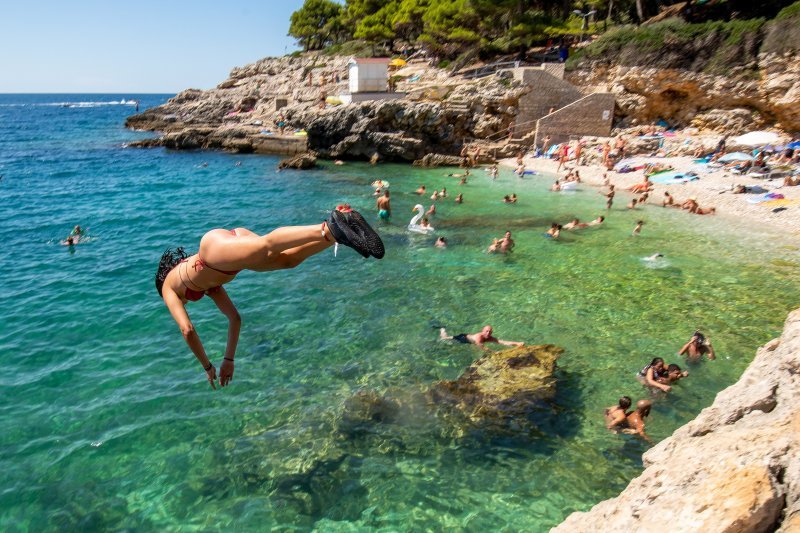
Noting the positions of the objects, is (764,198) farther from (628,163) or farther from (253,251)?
(253,251)

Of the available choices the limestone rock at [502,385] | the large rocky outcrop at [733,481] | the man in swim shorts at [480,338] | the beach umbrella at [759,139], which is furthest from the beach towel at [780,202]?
the large rocky outcrop at [733,481]

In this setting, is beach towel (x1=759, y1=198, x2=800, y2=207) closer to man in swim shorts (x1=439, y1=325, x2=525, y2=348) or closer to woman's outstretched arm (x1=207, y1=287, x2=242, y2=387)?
man in swim shorts (x1=439, y1=325, x2=525, y2=348)

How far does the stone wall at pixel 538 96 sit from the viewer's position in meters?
36.4

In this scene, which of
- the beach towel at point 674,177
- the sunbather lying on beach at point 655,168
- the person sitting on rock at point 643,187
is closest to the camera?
the person sitting on rock at point 643,187

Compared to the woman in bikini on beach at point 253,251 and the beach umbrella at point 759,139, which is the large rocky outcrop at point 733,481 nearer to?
the woman in bikini on beach at point 253,251

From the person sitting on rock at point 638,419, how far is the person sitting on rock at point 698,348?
8.95ft

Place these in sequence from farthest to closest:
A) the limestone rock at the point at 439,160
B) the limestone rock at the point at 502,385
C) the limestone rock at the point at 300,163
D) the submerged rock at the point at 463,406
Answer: the limestone rock at the point at 439,160 < the limestone rock at the point at 300,163 < the limestone rock at the point at 502,385 < the submerged rock at the point at 463,406

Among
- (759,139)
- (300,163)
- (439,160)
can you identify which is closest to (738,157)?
(759,139)

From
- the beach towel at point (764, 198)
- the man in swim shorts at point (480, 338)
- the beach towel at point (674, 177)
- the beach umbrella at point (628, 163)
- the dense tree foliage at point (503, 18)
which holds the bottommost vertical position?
the man in swim shorts at point (480, 338)

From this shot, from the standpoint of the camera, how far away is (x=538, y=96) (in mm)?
36750

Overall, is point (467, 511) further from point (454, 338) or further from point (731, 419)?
point (454, 338)

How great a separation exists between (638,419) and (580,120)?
32116mm

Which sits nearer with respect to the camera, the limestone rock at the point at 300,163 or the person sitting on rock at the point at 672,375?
the person sitting on rock at the point at 672,375

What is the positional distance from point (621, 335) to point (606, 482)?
17.0ft
